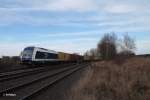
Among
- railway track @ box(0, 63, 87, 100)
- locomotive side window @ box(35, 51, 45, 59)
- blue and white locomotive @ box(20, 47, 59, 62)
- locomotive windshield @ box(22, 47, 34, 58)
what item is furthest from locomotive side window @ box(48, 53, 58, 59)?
railway track @ box(0, 63, 87, 100)

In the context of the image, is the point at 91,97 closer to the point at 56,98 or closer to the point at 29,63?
the point at 56,98

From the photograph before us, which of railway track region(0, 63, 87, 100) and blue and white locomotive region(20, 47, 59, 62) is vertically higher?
blue and white locomotive region(20, 47, 59, 62)

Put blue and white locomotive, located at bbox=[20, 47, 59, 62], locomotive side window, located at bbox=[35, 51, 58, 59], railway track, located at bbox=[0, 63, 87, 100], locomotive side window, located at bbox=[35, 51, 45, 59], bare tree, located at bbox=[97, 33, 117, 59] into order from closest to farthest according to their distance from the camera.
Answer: railway track, located at bbox=[0, 63, 87, 100] < blue and white locomotive, located at bbox=[20, 47, 59, 62] < locomotive side window, located at bbox=[35, 51, 45, 59] < locomotive side window, located at bbox=[35, 51, 58, 59] < bare tree, located at bbox=[97, 33, 117, 59]

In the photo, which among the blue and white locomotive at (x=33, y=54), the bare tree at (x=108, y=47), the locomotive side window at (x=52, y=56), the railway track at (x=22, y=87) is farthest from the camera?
the bare tree at (x=108, y=47)

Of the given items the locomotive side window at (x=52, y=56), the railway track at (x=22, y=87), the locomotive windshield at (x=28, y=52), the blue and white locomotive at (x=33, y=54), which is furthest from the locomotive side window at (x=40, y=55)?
the railway track at (x=22, y=87)

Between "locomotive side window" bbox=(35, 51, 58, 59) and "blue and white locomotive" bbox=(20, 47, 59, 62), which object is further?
"locomotive side window" bbox=(35, 51, 58, 59)

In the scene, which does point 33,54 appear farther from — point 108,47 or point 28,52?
point 108,47

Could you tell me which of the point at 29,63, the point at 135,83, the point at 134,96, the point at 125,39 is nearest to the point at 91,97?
the point at 134,96

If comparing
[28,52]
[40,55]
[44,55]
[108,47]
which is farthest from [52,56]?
[108,47]

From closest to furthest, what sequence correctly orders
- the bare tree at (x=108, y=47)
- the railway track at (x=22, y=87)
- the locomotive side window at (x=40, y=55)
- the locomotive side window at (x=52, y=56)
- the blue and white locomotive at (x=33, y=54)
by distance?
the railway track at (x=22, y=87), the blue and white locomotive at (x=33, y=54), the locomotive side window at (x=40, y=55), the locomotive side window at (x=52, y=56), the bare tree at (x=108, y=47)

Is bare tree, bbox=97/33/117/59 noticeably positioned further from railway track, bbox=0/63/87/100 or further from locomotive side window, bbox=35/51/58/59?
railway track, bbox=0/63/87/100

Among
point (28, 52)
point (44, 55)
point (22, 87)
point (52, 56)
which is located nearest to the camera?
point (22, 87)

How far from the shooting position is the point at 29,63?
46375 mm

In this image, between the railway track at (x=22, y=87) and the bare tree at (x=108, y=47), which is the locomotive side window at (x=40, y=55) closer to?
the railway track at (x=22, y=87)
